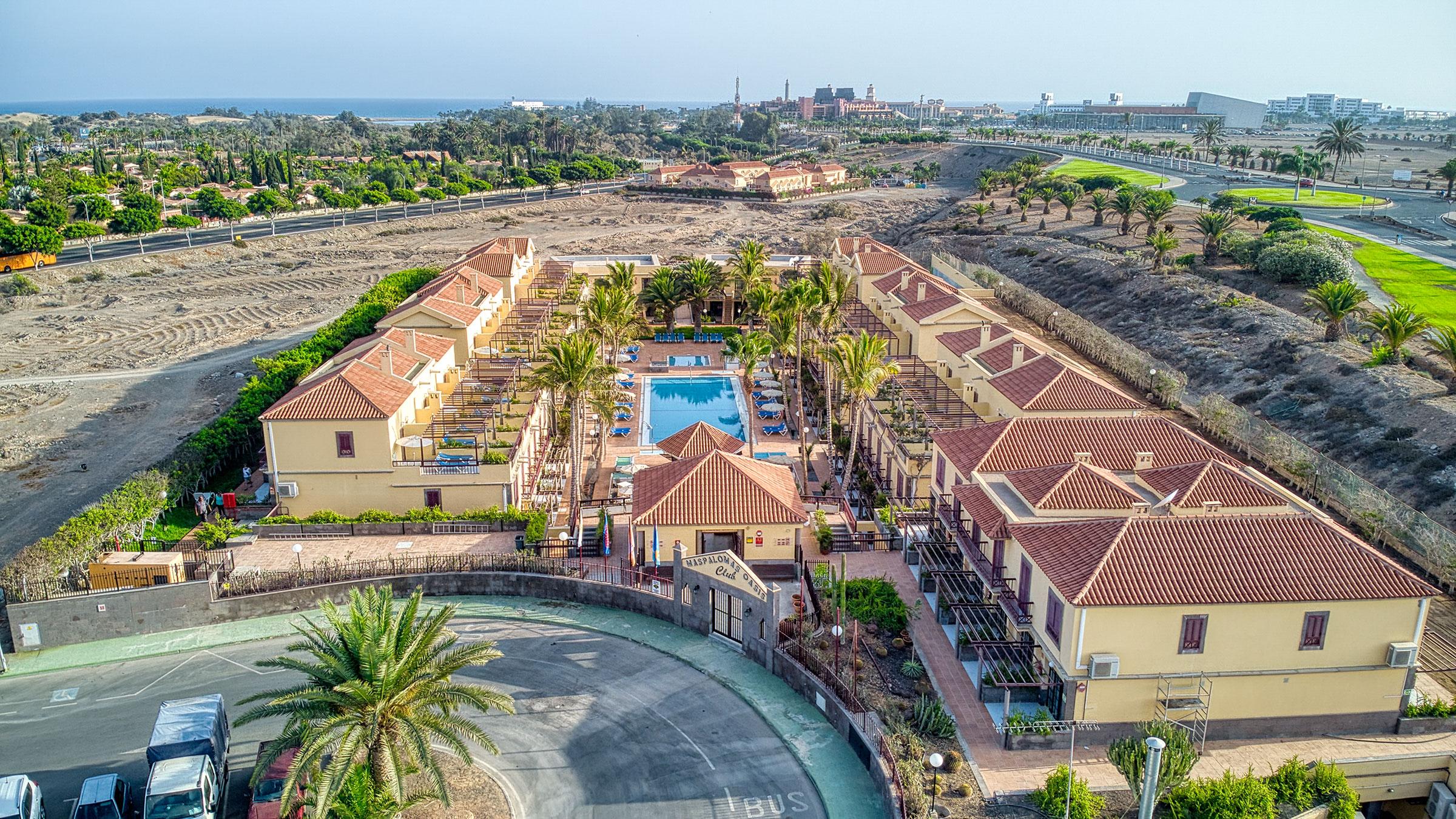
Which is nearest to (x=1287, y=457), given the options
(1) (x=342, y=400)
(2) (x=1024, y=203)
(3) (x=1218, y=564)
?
(3) (x=1218, y=564)

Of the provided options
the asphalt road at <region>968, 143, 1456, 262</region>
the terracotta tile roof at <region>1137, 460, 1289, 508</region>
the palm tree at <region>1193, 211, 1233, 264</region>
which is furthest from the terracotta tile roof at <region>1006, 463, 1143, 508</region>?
the asphalt road at <region>968, 143, 1456, 262</region>

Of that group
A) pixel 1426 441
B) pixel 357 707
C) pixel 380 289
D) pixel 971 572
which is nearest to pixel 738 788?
pixel 357 707

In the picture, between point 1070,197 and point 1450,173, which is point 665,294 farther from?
point 1450,173

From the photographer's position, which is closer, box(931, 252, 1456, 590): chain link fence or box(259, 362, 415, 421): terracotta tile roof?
box(931, 252, 1456, 590): chain link fence

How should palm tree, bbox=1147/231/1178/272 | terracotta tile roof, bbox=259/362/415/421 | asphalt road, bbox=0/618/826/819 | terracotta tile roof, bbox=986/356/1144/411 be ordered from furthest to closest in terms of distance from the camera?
palm tree, bbox=1147/231/1178/272, terracotta tile roof, bbox=986/356/1144/411, terracotta tile roof, bbox=259/362/415/421, asphalt road, bbox=0/618/826/819

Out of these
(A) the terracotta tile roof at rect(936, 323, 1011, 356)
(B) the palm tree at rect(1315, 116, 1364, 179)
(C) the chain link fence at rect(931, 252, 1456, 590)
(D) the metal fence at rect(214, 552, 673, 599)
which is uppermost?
(B) the palm tree at rect(1315, 116, 1364, 179)

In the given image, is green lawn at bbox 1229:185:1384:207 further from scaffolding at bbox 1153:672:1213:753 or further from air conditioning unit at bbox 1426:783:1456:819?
scaffolding at bbox 1153:672:1213:753

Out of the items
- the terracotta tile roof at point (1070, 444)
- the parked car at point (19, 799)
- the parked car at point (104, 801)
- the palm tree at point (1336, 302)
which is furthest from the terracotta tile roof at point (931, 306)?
the parked car at point (19, 799)
